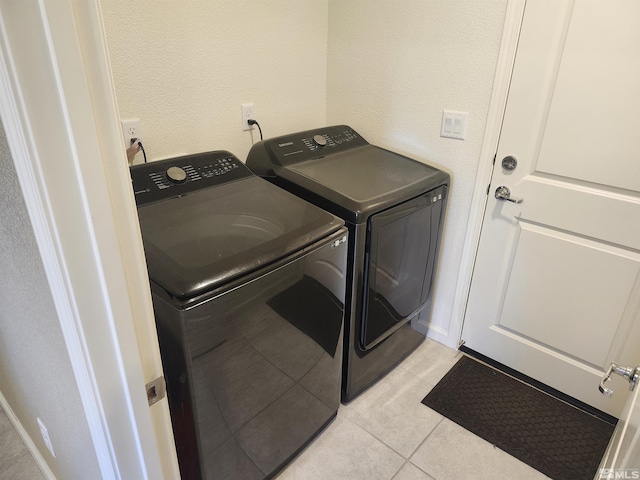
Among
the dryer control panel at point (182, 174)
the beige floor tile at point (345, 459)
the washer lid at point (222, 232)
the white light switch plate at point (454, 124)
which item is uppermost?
the white light switch plate at point (454, 124)

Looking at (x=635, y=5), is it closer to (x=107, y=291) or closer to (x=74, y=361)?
(x=107, y=291)

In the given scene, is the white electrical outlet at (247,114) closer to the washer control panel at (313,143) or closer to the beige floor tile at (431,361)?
the washer control panel at (313,143)

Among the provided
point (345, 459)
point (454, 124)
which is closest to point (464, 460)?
point (345, 459)

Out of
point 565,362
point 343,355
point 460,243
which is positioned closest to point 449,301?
point 460,243

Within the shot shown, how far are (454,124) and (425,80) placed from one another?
9.7 inches

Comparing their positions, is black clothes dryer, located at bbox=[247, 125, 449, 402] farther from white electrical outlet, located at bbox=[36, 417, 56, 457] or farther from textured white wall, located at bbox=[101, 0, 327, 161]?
white electrical outlet, located at bbox=[36, 417, 56, 457]

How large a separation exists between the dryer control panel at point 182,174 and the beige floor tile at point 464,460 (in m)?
1.35

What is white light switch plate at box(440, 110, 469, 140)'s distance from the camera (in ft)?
6.13

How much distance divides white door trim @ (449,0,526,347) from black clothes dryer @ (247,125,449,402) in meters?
0.14

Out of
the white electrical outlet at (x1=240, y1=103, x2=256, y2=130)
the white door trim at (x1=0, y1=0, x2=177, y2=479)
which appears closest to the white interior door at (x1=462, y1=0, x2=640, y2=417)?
the white electrical outlet at (x1=240, y1=103, x2=256, y2=130)

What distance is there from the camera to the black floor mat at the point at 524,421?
1669 mm

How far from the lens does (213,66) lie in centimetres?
175

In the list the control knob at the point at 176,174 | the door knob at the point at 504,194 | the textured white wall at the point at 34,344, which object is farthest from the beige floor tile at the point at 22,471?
the door knob at the point at 504,194

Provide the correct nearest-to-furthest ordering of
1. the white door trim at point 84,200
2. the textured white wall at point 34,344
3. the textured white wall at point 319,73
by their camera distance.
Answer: the white door trim at point 84,200 < the textured white wall at point 34,344 < the textured white wall at point 319,73
